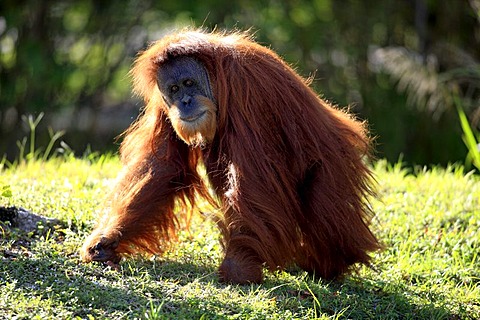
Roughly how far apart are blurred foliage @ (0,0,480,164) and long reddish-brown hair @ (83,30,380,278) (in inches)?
213

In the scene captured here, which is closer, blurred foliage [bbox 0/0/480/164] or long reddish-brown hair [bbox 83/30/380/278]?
long reddish-brown hair [bbox 83/30/380/278]

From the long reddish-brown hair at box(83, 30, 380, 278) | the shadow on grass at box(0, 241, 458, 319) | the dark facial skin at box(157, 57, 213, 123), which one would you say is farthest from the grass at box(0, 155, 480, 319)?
the dark facial skin at box(157, 57, 213, 123)

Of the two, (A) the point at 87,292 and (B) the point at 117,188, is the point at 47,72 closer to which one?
(B) the point at 117,188

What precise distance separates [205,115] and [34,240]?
0.99 m

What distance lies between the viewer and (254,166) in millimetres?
3877

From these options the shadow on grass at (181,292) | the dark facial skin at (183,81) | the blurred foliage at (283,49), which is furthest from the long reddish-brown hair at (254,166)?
the blurred foliage at (283,49)

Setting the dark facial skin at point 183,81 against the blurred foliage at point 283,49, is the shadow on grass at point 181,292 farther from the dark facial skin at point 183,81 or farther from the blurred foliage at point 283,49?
the blurred foliage at point 283,49

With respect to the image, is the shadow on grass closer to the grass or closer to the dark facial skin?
the grass

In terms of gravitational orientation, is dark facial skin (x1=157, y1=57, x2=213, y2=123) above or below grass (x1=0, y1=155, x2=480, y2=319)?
above

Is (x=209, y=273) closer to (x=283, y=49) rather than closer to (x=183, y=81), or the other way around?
(x=183, y=81)

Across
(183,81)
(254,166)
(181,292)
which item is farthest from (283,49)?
(181,292)

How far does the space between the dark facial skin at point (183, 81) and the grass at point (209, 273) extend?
76 cm

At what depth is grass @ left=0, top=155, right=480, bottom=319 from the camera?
342 centimetres

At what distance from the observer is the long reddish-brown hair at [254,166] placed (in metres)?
3.88
